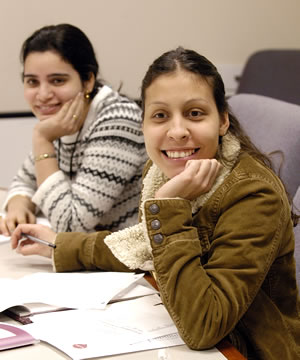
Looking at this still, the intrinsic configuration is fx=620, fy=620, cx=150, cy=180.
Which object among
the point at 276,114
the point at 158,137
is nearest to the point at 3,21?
the point at 276,114

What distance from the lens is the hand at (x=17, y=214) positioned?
67.4 inches

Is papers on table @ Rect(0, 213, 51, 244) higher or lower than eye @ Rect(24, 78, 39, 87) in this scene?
lower

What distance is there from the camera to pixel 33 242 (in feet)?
4.94

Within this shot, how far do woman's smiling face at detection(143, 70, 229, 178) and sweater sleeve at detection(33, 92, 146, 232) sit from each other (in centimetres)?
56

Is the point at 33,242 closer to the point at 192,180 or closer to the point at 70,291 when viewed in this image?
the point at 70,291

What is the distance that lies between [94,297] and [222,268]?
0.29 m

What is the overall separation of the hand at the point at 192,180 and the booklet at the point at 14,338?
325mm

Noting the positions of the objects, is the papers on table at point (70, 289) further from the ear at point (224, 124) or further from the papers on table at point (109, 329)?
the ear at point (224, 124)

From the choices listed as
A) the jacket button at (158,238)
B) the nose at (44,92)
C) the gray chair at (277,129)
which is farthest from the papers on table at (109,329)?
the nose at (44,92)

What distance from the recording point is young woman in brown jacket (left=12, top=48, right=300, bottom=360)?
1.01 metres

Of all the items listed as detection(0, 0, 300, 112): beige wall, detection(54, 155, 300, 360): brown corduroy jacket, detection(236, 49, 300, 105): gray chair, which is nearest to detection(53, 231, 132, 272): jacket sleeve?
detection(54, 155, 300, 360): brown corduroy jacket

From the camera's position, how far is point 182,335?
101cm

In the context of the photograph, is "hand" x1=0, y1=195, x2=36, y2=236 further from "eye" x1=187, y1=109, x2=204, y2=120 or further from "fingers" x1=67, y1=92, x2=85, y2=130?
"eye" x1=187, y1=109, x2=204, y2=120

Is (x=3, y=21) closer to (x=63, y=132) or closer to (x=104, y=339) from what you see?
(x=63, y=132)
